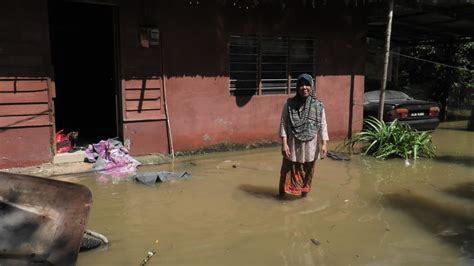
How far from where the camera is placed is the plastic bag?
8.16 metres

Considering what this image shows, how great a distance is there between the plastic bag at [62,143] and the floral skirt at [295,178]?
4132 millimetres

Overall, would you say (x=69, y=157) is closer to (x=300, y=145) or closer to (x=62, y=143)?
(x=62, y=143)

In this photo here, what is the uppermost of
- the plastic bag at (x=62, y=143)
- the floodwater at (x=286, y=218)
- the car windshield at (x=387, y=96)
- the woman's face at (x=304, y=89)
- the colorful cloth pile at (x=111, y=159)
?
the woman's face at (x=304, y=89)

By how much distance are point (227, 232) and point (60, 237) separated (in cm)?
196

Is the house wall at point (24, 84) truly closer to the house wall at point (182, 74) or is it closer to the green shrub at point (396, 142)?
the house wall at point (182, 74)

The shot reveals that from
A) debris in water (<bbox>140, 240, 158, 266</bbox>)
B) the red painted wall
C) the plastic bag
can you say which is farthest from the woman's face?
the plastic bag

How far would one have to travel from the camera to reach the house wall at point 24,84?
717 cm

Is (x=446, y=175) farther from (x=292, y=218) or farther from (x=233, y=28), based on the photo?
(x=233, y=28)

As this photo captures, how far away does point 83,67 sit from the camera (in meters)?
11.9

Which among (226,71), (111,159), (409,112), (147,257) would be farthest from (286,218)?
(409,112)

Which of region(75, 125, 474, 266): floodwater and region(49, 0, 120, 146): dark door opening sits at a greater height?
region(49, 0, 120, 146): dark door opening

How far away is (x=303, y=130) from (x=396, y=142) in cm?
391

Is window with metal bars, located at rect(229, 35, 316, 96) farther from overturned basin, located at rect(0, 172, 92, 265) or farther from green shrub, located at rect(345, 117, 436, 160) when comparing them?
overturned basin, located at rect(0, 172, 92, 265)

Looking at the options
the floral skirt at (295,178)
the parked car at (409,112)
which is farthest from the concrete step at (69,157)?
the parked car at (409,112)
